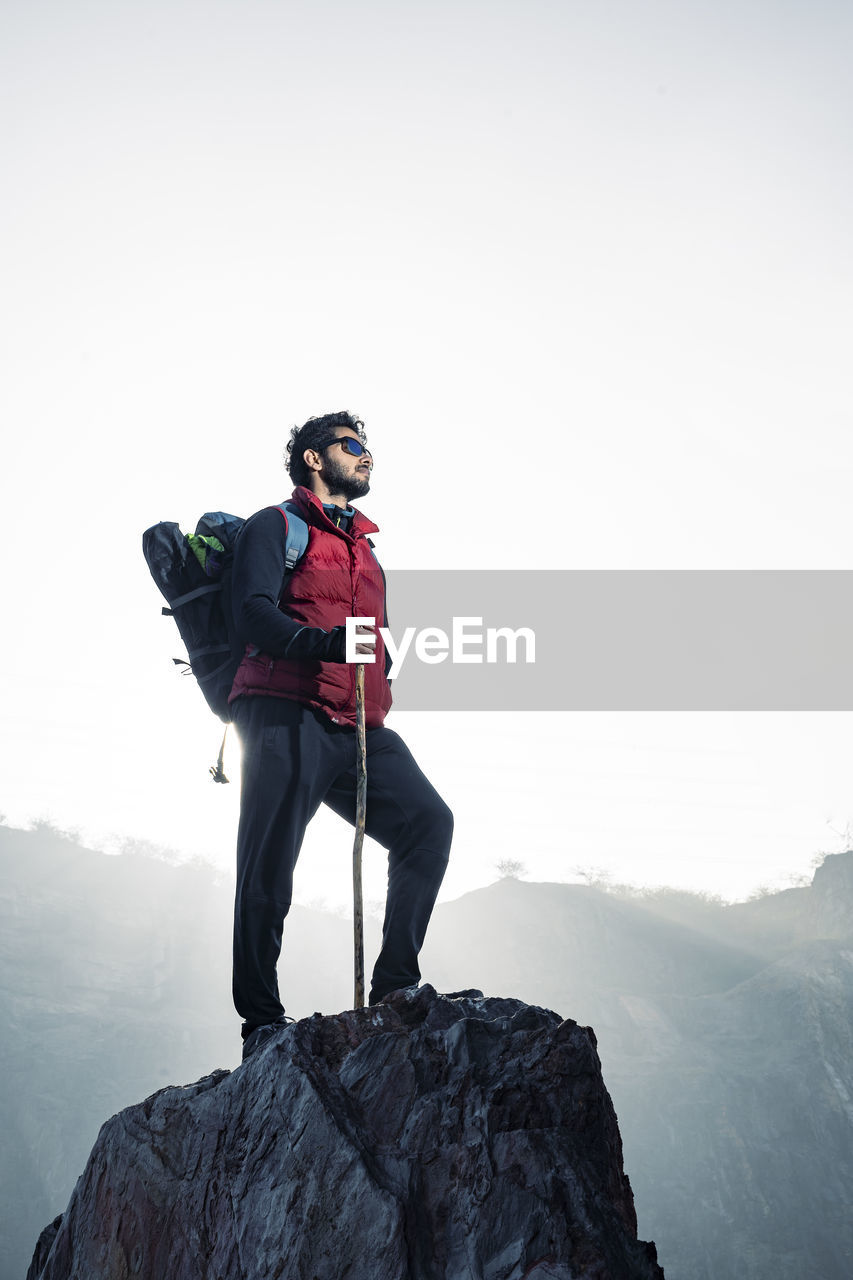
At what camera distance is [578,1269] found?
6.59 feet

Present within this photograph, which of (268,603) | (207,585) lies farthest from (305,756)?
(207,585)

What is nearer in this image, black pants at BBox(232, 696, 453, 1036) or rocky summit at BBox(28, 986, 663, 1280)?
rocky summit at BBox(28, 986, 663, 1280)

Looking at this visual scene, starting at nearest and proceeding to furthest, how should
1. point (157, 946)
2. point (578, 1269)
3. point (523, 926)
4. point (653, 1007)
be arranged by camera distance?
point (578, 1269)
point (653, 1007)
point (157, 946)
point (523, 926)

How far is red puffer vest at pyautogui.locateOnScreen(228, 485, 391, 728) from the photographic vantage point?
133 inches

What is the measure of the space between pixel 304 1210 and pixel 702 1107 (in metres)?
50.3

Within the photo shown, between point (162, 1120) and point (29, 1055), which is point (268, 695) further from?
point (29, 1055)

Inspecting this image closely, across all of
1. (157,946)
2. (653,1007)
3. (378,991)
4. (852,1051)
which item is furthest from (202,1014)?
(378,991)

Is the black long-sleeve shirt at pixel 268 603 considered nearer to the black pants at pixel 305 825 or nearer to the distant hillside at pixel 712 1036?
the black pants at pixel 305 825

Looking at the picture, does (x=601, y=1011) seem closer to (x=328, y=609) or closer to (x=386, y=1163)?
(x=328, y=609)

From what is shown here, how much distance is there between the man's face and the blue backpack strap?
1.43 ft

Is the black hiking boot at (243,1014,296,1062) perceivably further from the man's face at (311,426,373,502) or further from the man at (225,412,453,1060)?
the man's face at (311,426,373,502)

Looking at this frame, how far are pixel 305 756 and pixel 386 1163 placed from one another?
1.43 meters

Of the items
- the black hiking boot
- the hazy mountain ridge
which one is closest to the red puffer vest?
the black hiking boot

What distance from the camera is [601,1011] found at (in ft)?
168
